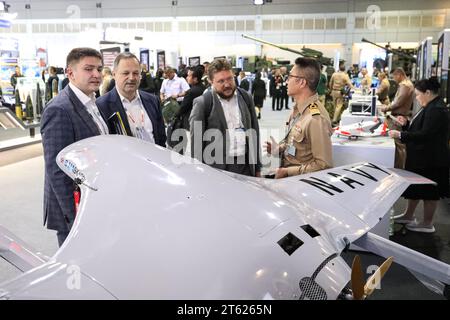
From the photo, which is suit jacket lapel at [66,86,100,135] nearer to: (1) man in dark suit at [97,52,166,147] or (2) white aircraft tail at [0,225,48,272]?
(1) man in dark suit at [97,52,166,147]

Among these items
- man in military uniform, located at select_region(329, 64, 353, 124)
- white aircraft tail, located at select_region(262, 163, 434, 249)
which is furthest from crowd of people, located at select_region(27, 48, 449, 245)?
man in military uniform, located at select_region(329, 64, 353, 124)

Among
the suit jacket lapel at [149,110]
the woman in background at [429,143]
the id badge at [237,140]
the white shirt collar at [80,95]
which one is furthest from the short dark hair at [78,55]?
the woman in background at [429,143]

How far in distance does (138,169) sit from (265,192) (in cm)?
59


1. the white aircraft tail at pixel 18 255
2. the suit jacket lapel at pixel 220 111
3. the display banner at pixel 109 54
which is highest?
the display banner at pixel 109 54

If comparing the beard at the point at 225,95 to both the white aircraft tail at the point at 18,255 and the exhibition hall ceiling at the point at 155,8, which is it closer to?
the white aircraft tail at the point at 18,255

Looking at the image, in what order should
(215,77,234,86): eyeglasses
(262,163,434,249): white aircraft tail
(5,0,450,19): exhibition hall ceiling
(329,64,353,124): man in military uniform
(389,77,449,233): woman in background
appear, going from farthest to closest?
(5,0,450,19): exhibition hall ceiling → (329,64,353,124): man in military uniform → (389,77,449,233): woman in background → (215,77,234,86): eyeglasses → (262,163,434,249): white aircraft tail

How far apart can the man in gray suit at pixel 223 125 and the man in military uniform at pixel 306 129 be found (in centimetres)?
56

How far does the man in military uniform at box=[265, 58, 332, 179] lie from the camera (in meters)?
2.63

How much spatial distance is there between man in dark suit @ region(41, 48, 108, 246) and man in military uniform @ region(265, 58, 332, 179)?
120 centimetres

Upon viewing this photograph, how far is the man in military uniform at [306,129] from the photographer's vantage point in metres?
2.63

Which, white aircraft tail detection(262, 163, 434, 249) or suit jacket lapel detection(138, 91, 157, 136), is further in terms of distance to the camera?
suit jacket lapel detection(138, 91, 157, 136)

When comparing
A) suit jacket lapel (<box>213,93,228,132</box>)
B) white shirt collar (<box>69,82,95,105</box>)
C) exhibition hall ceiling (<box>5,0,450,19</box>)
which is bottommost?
suit jacket lapel (<box>213,93,228,132</box>)

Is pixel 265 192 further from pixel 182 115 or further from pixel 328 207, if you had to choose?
pixel 182 115

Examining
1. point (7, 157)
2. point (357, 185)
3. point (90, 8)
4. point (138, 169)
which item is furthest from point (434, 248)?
point (90, 8)
